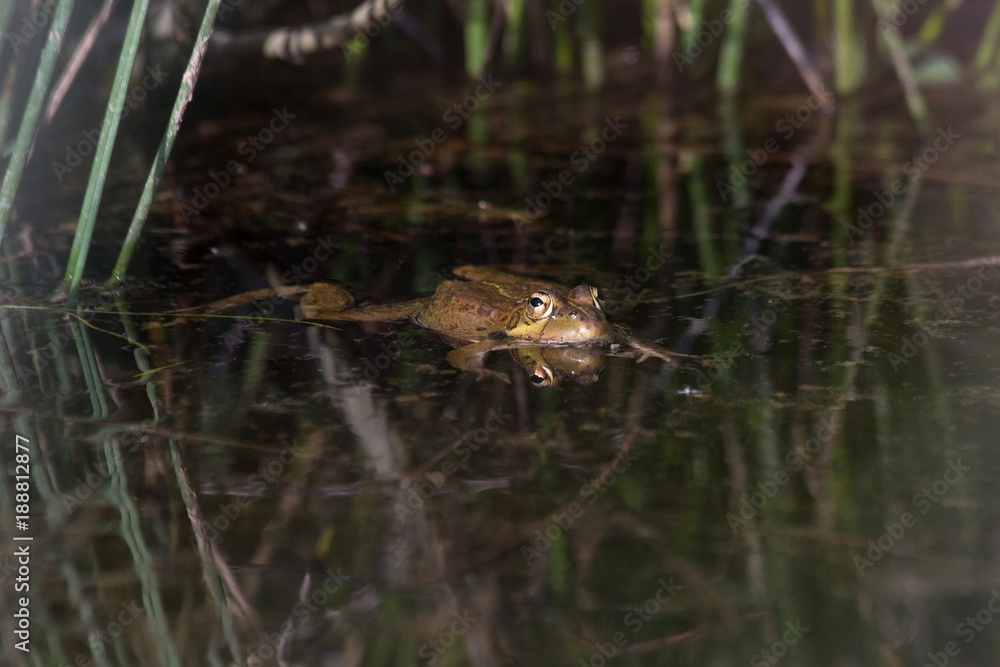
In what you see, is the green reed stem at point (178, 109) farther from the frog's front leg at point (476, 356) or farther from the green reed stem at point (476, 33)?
the green reed stem at point (476, 33)

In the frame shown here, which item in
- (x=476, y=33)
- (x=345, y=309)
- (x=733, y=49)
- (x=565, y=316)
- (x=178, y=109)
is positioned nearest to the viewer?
(x=178, y=109)

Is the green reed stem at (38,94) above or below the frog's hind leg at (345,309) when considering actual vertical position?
above

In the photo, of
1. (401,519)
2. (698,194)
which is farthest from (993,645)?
(698,194)

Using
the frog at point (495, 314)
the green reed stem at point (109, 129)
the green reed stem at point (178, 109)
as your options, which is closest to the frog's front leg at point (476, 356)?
the frog at point (495, 314)

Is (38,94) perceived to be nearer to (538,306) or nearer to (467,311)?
(467,311)

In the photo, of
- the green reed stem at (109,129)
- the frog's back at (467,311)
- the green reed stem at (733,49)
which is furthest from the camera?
the green reed stem at (733,49)

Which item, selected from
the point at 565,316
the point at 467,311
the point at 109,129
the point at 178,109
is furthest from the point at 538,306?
the point at 109,129

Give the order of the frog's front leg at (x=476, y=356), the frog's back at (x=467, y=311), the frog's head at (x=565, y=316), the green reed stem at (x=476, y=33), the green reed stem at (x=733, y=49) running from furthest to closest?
the green reed stem at (x=476, y=33)
the green reed stem at (x=733, y=49)
the frog's back at (x=467, y=311)
the frog's head at (x=565, y=316)
the frog's front leg at (x=476, y=356)

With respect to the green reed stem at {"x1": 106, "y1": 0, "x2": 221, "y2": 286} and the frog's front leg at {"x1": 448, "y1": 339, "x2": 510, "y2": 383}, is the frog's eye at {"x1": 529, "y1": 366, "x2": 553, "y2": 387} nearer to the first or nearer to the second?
the frog's front leg at {"x1": 448, "y1": 339, "x2": 510, "y2": 383}

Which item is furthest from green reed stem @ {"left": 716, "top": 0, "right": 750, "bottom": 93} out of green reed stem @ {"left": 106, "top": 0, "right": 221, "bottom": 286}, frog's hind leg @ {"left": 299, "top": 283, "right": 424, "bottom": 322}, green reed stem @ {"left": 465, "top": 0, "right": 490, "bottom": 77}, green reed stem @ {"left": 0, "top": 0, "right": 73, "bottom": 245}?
green reed stem @ {"left": 0, "top": 0, "right": 73, "bottom": 245}
